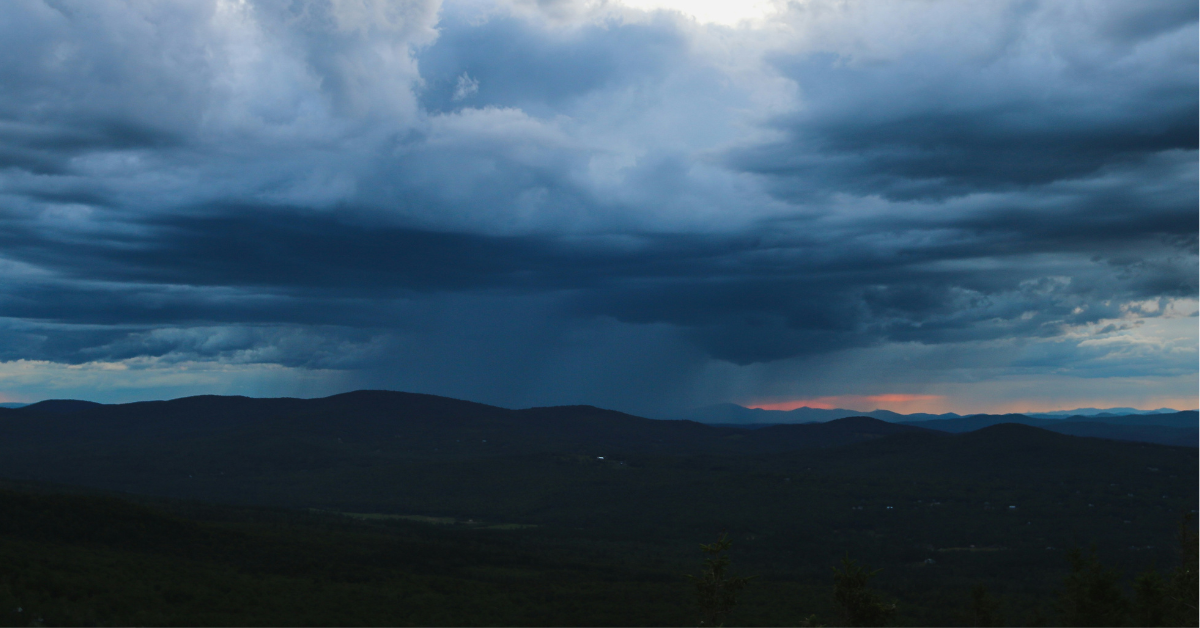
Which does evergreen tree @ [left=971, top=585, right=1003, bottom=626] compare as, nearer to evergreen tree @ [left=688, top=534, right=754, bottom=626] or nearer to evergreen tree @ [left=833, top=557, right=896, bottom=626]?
evergreen tree @ [left=833, top=557, right=896, bottom=626]

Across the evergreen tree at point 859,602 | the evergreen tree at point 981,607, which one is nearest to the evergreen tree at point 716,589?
the evergreen tree at point 859,602

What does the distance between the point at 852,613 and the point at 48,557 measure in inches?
3531

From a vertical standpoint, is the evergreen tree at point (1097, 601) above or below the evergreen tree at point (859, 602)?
below

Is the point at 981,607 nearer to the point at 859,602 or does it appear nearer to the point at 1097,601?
the point at 1097,601

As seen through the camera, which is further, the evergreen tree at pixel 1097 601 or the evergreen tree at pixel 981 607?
the evergreen tree at pixel 981 607

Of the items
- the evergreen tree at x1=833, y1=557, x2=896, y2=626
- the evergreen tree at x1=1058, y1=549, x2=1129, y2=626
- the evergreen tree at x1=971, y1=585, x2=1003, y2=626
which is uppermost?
the evergreen tree at x1=833, y1=557, x2=896, y2=626

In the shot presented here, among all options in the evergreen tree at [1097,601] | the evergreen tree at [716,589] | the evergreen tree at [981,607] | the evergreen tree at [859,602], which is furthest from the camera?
the evergreen tree at [981,607]

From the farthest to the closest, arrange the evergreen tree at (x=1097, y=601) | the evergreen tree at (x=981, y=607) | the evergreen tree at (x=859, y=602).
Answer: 1. the evergreen tree at (x=981, y=607)
2. the evergreen tree at (x=1097, y=601)
3. the evergreen tree at (x=859, y=602)

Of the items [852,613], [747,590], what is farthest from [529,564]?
[852,613]

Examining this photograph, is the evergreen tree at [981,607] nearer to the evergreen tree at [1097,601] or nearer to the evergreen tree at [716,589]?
the evergreen tree at [1097,601]

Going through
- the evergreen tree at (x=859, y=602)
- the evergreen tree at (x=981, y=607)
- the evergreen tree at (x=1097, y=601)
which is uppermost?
the evergreen tree at (x=859, y=602)

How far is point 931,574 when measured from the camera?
198 meters

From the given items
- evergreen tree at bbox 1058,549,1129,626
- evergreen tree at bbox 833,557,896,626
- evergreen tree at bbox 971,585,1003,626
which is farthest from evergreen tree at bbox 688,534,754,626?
evergreen tree at bbox 971,585,1003,626

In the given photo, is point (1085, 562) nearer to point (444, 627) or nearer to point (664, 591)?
point (664, 591)
